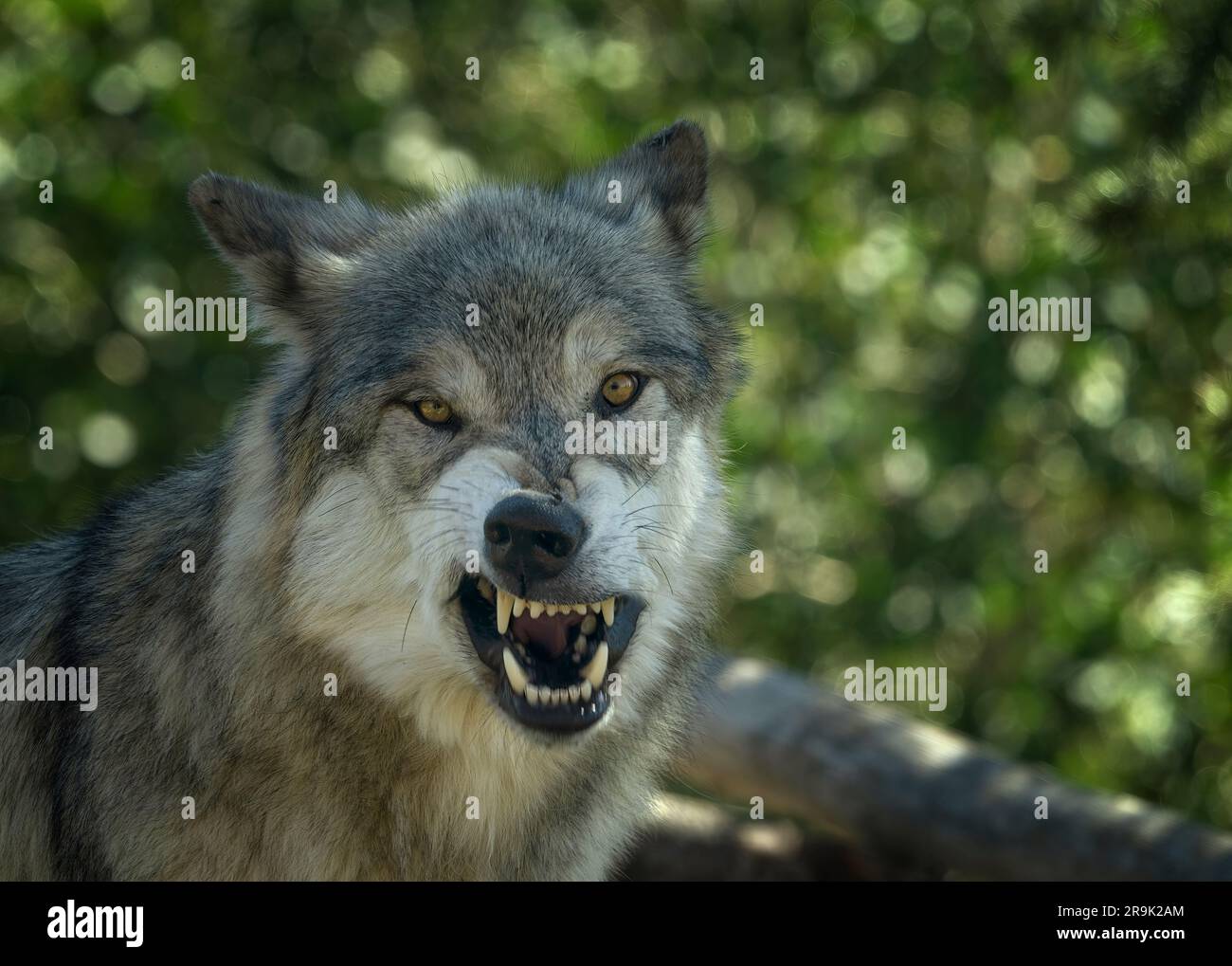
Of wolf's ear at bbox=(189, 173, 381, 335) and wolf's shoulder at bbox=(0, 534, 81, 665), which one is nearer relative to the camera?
wolf's ear at bbox=(189, 173, 381, 335)

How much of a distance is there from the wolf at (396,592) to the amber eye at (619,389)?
0.01 meters

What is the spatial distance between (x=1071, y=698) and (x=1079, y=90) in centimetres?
371

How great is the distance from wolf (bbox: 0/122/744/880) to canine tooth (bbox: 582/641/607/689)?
0.01 meters

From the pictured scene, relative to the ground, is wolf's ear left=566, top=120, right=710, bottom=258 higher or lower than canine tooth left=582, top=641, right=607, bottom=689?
higher

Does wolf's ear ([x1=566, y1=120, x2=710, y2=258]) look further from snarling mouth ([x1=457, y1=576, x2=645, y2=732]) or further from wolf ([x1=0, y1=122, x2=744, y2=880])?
snarling mouth ([x1=457, y1=576, x2=645, y2=732])

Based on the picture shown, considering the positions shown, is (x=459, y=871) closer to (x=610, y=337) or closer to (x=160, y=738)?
(x=160, y=738)

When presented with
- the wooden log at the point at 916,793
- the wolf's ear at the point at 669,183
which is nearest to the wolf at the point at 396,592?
the wolf's ear at the point at 669,183

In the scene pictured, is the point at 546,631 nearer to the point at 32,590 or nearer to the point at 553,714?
the point at 553,714

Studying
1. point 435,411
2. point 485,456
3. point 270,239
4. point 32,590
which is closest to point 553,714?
point 485,456

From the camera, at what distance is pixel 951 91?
25.9ft

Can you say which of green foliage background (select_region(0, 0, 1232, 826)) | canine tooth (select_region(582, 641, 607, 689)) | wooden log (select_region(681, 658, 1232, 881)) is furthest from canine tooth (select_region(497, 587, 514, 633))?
green foliage background (select_region(0, 0, 1232, 826))

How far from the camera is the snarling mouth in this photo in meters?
3.46

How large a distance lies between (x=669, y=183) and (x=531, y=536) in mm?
1691

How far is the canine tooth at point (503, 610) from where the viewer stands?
3467mm
